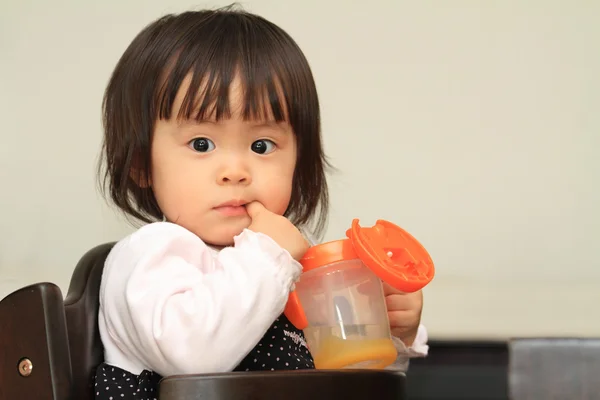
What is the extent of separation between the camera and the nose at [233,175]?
3.06 ft

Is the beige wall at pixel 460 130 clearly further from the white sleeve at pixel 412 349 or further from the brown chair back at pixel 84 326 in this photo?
the brown chair back at pixel 84 326

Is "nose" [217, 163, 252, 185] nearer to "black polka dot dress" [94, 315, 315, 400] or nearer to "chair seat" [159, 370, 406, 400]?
"black polka dot dress" [94, 315, 315, 400]

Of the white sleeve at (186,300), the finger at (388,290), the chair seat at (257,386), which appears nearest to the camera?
the chair seat at (257,386)

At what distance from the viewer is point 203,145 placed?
957mm

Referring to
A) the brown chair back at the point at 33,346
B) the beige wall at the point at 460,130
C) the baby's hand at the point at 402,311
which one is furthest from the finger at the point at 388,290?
the beige wall at the point at 460,130

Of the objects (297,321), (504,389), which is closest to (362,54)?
(504,389)

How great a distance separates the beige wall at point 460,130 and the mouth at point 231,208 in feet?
3.03

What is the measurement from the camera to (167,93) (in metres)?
0.96

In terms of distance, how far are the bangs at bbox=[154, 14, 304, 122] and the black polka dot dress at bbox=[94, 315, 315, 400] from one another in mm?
245

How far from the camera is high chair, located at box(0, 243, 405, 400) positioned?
0.69 metres

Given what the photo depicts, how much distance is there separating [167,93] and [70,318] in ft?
0.89

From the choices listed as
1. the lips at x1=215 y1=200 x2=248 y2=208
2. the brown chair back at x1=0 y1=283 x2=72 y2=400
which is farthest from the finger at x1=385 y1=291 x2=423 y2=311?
the brown chair back at x1=0 y1=283 x2=72 y2=400

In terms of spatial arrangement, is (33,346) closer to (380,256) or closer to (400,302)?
(380,256)

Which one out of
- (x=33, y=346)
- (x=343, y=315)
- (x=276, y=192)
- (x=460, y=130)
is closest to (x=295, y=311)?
(x=343, y=315)
